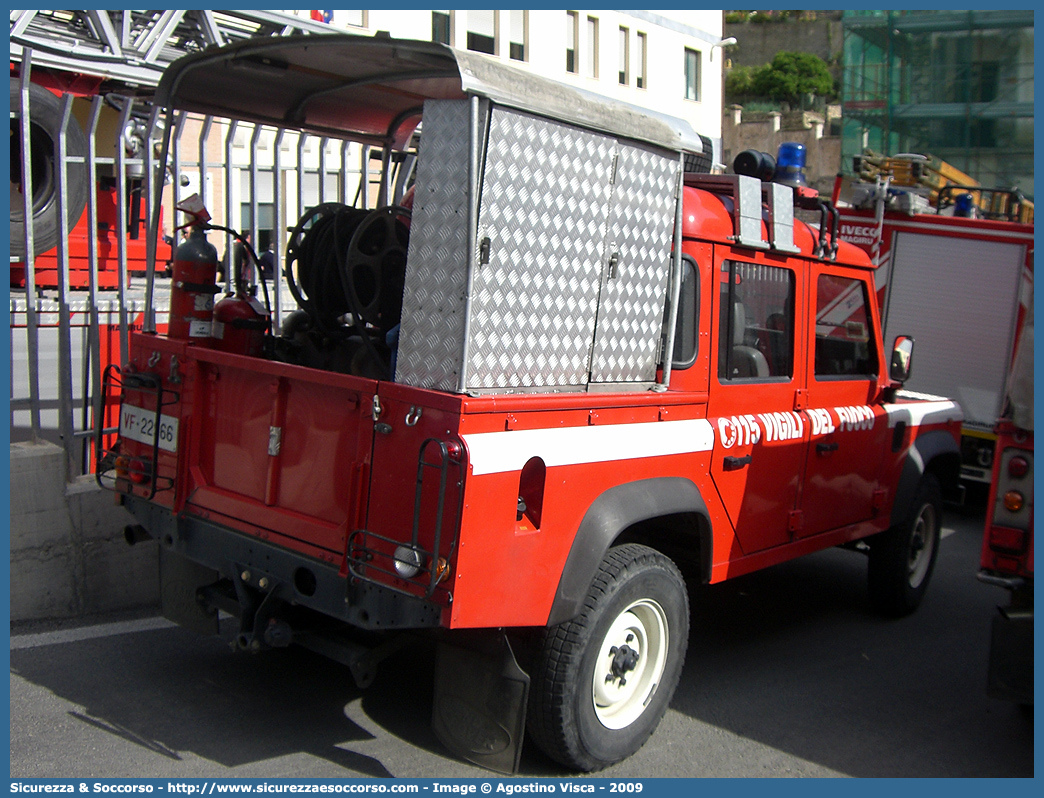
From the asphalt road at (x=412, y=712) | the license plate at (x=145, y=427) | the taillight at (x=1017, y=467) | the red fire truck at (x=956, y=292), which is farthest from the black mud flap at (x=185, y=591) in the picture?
the red fire truck at (x=956, y=292)

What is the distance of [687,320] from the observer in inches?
171

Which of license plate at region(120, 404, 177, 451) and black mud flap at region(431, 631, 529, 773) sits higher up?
license plate at region(120, 404, 177, 451)

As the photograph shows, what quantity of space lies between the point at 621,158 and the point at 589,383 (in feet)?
3.00

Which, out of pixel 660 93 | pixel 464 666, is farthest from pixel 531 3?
pixel 464 666

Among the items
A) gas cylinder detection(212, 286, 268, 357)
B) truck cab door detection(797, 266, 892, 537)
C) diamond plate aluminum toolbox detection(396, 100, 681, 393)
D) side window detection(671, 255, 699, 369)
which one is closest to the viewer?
diamond plate aluminum toolbox detection(396, 100, 681, 393)

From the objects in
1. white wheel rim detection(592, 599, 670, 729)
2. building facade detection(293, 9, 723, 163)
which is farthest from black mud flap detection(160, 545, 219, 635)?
building facade detection(293, 9, 723, 163)

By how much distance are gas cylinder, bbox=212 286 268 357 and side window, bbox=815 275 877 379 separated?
2.92 m

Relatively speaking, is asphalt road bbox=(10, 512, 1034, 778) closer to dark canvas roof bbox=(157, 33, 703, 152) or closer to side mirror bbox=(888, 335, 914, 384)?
side mirror bbox=(888, 335, 914, 384)

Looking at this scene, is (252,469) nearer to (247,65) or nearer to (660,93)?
(247,65)

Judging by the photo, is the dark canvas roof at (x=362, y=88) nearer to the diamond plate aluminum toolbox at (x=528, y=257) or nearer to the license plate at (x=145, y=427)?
the diamond plate aluminum toolbox at (x=528, y=257)

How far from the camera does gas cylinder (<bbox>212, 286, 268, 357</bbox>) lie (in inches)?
175

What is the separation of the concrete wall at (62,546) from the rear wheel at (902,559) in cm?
443

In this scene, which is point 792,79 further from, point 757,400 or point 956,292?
point 757,400

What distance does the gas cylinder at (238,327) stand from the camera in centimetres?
443
